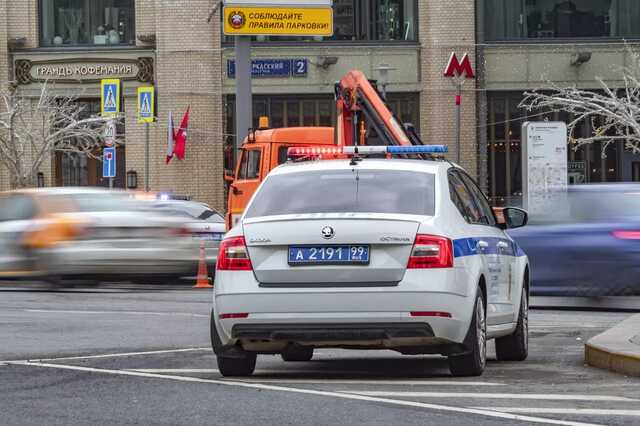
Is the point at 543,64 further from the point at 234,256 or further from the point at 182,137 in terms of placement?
the point at 234,256

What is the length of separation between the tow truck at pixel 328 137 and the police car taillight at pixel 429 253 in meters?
15.7

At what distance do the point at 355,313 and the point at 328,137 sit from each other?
59.8 ft

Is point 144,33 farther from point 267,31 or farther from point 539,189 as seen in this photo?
point 539,189

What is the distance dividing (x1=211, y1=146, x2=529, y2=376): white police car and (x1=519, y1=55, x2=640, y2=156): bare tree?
32.0 metres

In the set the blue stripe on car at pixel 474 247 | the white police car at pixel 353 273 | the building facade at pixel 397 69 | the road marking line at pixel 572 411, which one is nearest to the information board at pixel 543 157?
the building facade at pixel 397 69

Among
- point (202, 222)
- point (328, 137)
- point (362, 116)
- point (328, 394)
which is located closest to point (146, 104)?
point (362, 116)

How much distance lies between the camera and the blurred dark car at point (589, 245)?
18.9m

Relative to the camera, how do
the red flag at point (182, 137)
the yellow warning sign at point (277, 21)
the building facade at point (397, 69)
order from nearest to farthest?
the yellow warning sign at point (277, 21) → the red flag at point (182, 137) → the building facade at point (397, 69)

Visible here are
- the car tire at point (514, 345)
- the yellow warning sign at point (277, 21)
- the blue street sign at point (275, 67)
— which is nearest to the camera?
the car tire at point (514, 345)

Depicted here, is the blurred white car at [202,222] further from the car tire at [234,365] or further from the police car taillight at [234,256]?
the police car taillight at [234,256]

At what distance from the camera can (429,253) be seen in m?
10.2

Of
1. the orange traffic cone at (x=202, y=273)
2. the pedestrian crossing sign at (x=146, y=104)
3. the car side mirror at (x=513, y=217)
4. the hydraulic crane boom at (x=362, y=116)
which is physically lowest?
the orange traffic cone at (x=202, y=273)

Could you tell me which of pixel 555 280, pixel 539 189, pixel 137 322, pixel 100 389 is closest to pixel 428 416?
pixel 100 389

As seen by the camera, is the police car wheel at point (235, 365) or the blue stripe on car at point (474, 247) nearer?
the blue stripe on car at point (474, 247)
